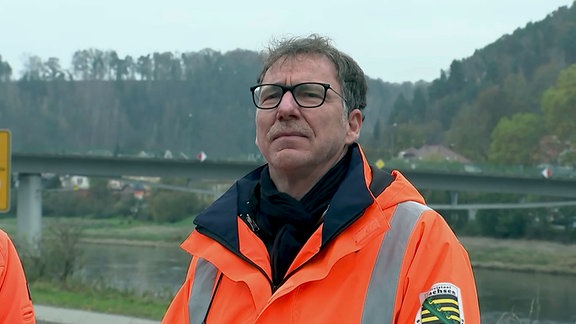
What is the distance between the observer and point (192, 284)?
111 inches

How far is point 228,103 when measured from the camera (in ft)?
206

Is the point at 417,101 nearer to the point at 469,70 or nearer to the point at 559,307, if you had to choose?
the point at 469,70

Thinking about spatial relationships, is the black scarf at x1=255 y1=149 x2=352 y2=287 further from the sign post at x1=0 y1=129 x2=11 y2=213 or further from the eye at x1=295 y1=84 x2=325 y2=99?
the sign post at x1=0 y1=129 x2=11 y2=213

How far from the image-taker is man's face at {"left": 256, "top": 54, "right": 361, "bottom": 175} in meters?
2.61

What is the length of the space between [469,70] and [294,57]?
103963mm

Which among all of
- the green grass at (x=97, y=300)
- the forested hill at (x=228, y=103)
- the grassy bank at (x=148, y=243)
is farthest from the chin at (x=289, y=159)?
the forested hill at (x=228, y=103)

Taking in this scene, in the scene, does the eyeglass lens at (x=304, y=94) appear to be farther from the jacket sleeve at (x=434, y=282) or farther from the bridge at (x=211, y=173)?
the bridge at (x=211, y=173)

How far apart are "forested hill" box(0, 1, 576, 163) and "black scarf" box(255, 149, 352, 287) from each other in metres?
45.6

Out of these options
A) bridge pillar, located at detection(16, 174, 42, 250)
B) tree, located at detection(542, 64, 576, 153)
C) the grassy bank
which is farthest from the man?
tree, located at detection(542, 64, 576, 153)

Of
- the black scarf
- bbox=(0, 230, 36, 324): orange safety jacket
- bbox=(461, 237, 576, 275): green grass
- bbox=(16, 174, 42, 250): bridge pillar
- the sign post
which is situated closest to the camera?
the black scarf

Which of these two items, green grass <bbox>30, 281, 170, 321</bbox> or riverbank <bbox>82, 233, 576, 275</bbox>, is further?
riverbank <bbox>82, 233, 576, 275</bbox>

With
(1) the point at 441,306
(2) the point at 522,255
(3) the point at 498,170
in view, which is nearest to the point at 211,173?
(3) the point at 498,170

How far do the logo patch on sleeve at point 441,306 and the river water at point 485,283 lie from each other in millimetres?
4142

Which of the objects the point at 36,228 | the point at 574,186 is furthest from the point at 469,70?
the point at 36,228
